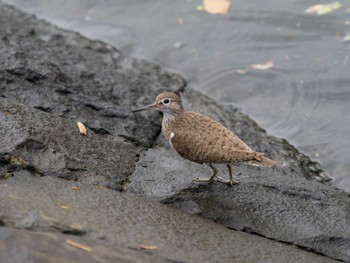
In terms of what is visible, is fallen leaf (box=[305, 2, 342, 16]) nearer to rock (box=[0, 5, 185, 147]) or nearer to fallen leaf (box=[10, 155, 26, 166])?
rock (box=[0, 5, 185, 147])

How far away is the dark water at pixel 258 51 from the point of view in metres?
7.94

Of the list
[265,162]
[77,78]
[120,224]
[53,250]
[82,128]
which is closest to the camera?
[53,250]

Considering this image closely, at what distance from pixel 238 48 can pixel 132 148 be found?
12.1 feet

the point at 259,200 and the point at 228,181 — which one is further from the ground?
the point at 228,181

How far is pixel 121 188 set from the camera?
17.9 feet

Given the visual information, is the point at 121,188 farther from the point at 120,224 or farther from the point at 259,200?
the point at 259,200

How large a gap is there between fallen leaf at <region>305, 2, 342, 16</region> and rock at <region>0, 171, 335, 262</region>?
5437 millimetres

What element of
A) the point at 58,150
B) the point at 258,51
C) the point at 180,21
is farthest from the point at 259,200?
the point at 180,21

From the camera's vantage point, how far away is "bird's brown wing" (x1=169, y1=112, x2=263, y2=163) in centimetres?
531

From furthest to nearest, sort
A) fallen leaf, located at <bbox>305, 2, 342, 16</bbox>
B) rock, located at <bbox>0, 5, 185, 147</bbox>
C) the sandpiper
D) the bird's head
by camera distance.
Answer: fallen leaf, located at <bbox>305, 2, 342, 16</bbox> < rock, located at <bbox>0, 5, 185, 147</bbox> < the bird's head < the sandpiper

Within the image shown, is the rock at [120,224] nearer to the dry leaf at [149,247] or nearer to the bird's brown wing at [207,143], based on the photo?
the dry leaf at [149,247]

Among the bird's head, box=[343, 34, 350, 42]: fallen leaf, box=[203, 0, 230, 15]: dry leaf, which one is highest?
box=[203, 0, 230, 15]: dry leaf

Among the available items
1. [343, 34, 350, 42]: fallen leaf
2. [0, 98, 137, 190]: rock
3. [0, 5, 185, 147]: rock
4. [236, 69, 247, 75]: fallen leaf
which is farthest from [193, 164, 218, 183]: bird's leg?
[343, 34, 350, 42]: fallen leaf

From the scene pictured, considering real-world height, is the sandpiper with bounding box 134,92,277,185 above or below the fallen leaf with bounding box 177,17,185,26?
below
